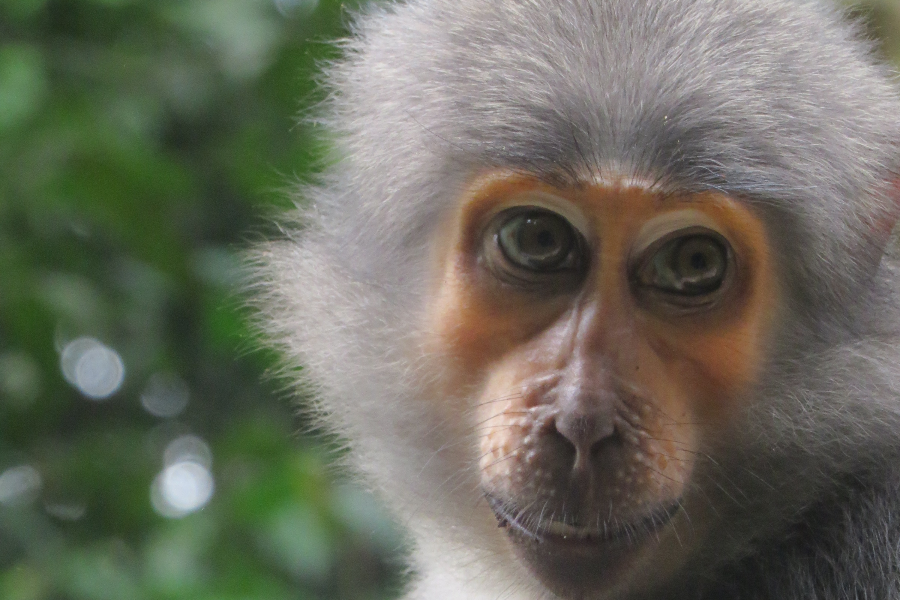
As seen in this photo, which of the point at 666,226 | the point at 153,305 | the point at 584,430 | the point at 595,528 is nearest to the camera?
the point at 584,430

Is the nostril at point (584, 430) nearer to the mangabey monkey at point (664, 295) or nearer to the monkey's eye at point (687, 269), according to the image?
the mangabey monkey at point (664, 295)

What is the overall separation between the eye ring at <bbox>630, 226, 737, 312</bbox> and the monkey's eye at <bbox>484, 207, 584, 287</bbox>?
0.17 m

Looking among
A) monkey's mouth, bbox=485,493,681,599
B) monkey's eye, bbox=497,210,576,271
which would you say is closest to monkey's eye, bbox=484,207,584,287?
monkey's eye, bbox=497,210,576,271

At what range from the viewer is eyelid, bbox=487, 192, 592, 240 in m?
2.56

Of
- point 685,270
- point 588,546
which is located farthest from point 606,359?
point 588,546

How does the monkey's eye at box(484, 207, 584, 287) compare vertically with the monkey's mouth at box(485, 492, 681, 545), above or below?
above

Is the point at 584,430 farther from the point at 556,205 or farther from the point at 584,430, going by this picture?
the point at 556,205

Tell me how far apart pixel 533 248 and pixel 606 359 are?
15.2 inches

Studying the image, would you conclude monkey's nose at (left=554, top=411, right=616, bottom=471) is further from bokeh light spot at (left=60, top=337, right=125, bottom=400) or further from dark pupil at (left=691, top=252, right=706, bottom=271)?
bokeh light spot at (left=60, top=337, right=125, bottom=400)

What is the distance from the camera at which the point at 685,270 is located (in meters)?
2.54

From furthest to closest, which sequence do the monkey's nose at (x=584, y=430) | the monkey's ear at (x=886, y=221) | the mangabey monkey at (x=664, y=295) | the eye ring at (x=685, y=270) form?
1. the monkey's ear at (x=886, y=221)
2. the eye ring at (x=685, y=270)
3. the mangabey monkey at (x=664, y=295)
4. the monkey's nose at (x=584, y=430)

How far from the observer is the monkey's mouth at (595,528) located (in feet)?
7.89

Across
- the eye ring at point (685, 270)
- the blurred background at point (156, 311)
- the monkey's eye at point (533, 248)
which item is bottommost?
the eye ring at point (685, 270)

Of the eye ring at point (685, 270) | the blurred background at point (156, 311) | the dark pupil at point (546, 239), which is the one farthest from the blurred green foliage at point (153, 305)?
the eye ring at point (685, 270)
